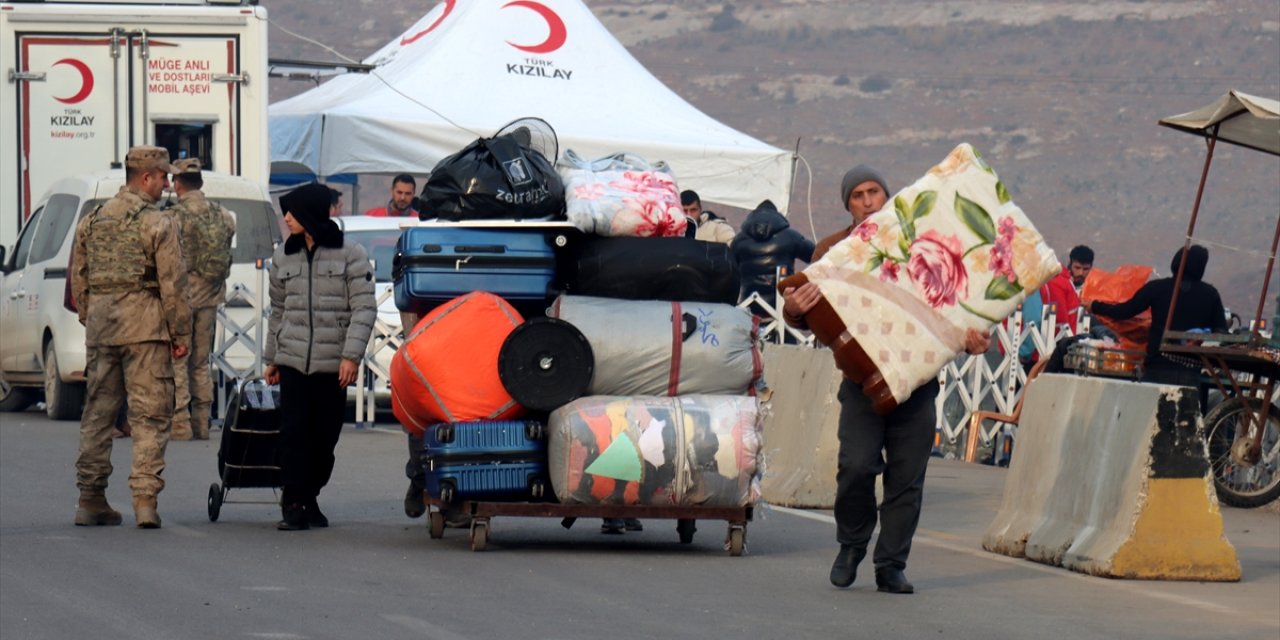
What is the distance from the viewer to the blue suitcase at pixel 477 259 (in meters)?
11.2

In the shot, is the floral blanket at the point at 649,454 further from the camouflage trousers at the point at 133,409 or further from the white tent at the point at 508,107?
the white tent at the point at 508,107

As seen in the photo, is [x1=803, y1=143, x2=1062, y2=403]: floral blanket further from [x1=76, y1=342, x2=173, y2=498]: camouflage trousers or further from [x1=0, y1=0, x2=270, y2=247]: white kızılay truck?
[x1=0, y1=0, x2=270, y2=247]: white kızılay truck

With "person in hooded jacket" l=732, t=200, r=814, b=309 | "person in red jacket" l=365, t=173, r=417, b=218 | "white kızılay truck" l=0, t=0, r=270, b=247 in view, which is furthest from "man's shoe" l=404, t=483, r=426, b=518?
"person in hooded jacket" l=732, t=200, r=814, b=309

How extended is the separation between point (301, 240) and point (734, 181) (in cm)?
1444

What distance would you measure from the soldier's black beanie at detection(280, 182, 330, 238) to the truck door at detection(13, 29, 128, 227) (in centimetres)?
957

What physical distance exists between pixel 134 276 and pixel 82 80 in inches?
379

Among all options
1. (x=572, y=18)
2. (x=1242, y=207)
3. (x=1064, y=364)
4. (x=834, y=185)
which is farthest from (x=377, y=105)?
(x=834, y=185)

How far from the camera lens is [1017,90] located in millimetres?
90625

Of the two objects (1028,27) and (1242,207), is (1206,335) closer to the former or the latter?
(1242,207)

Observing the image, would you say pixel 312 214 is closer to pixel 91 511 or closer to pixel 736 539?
pixel 91 511

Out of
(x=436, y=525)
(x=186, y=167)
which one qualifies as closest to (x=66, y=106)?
(x=186, y=167)

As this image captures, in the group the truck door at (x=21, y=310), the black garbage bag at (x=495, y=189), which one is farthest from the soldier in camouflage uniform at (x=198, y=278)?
the black garbage bag at (x=495, y=189)

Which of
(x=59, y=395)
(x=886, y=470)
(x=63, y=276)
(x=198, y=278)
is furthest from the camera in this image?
(x=59, y=395)

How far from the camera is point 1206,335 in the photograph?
15148 millimetres
